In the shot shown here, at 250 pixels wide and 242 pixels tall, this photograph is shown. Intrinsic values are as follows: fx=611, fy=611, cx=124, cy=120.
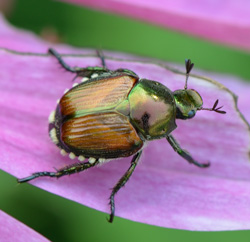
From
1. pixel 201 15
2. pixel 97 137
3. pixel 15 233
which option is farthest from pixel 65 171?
pixel 201 15

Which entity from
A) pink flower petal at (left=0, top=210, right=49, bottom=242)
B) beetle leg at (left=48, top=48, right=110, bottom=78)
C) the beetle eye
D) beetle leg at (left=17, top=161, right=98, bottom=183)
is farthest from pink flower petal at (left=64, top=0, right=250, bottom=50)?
pink flower petal at (left=0, top=210, right=49, bottom=242)

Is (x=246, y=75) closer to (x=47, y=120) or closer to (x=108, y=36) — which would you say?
(x=108, y=36)

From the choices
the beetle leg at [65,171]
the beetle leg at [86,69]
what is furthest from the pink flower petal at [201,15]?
the beetle leg at [65,171]

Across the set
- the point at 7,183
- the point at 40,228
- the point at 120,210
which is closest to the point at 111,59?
the point at 120,210

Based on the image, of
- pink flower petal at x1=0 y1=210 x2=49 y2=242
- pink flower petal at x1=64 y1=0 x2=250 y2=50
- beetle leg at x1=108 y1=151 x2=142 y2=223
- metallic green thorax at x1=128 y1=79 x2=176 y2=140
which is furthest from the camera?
pink flower petal at x1=64 y1=0 x2=250 y2=50

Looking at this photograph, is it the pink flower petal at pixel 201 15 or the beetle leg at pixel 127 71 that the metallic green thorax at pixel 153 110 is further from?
the pink flower petal at pixel 201 15

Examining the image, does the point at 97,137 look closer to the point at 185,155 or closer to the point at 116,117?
the point at 116,117

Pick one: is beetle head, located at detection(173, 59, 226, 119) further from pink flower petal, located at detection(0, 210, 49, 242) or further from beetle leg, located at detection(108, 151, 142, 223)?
pink flower petal, located at detection(0, 210, 49, 242)

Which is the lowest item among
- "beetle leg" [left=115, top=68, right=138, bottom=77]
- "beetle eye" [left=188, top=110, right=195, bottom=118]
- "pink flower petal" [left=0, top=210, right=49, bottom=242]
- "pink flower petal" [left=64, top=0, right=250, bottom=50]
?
"pink flower petal" [left=0, top=210, right=49, bottom=242]
